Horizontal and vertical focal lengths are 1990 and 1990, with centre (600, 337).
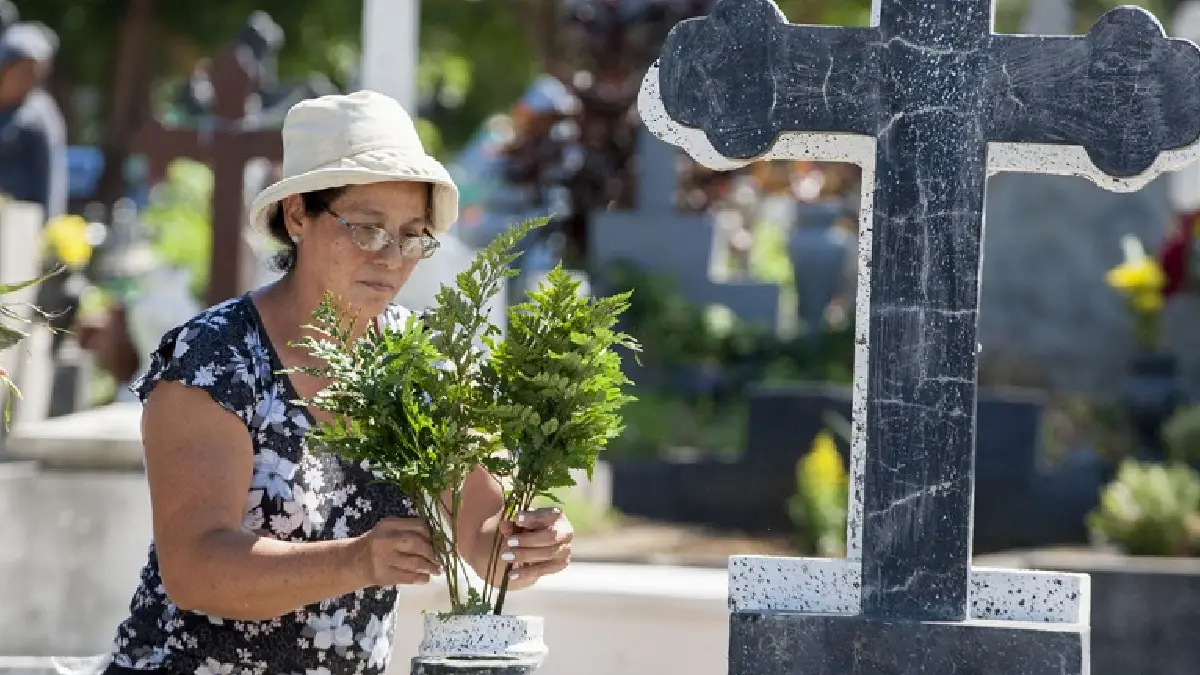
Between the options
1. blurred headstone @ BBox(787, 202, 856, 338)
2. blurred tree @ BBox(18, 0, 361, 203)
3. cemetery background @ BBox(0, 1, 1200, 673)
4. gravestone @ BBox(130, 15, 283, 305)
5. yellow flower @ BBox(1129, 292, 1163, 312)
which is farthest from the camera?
blurred tree @ BBox(18, 0, 361, 203)

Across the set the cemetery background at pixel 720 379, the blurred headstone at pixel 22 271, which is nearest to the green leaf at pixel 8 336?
the cemetery background at pixel 720 379

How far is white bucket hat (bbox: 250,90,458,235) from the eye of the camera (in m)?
2.94

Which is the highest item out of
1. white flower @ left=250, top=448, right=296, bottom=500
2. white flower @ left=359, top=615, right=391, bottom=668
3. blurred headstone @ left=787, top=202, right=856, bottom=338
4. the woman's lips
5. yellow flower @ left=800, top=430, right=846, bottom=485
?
blurred headstone @ left=787, top=202, right=856, bottom=338

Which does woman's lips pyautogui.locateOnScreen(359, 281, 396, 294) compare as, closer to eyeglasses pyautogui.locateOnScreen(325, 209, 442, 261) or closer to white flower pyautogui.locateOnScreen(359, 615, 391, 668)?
eyeglasses pyautogui.locateOnScreen(325, 209, 442, 261)

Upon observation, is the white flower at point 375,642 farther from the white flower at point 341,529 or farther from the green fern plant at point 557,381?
the green fern plant at point 557,381

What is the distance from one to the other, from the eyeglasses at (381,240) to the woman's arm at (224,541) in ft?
1.06

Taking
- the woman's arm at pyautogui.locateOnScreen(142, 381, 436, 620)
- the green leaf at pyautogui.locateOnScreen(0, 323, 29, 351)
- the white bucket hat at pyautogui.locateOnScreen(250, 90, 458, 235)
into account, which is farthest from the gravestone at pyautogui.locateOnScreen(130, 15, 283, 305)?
the woman's arm at pyautogui.locateOnScreen(142, 381, 436, 620)

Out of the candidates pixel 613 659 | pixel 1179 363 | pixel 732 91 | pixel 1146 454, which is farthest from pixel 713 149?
pixel 1179 363

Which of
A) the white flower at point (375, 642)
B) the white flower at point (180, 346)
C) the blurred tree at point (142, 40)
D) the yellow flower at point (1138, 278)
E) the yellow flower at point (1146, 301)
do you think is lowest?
the white flower at point (375, 642)

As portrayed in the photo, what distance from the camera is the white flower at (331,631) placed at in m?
2.98

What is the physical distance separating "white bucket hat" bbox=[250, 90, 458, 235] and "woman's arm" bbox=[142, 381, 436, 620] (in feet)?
1.19

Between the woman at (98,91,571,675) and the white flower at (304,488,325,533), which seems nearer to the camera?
the woman at (98,91,571,675)

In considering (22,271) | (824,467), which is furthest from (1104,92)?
(824,467)

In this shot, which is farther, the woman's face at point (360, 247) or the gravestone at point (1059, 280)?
the gravestone at point (1059, 280)
